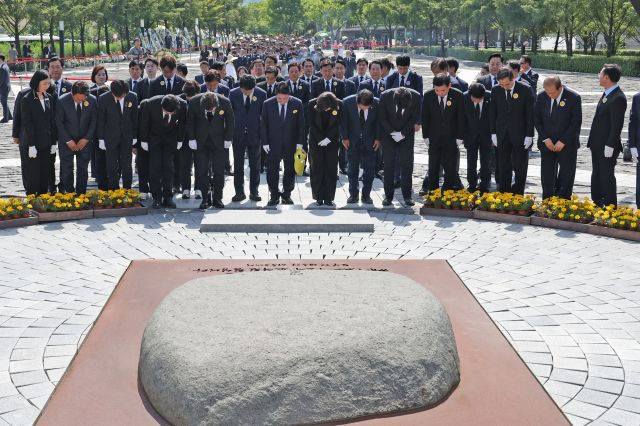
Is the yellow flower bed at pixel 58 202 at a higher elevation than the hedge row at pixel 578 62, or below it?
below

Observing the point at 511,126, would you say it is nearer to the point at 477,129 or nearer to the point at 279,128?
the point at 477,129

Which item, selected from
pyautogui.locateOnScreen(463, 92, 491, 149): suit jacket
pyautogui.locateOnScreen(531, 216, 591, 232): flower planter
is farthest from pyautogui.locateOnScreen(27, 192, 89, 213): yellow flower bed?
pyautogui.locateOnScreen(531, 216, 591, 232): flower planter

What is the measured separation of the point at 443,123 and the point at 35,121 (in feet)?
20.0

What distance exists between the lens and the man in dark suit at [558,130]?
429 inches

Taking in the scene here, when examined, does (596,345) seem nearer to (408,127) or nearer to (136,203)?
(408,127)

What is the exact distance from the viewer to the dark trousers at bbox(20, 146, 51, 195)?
11367 mm

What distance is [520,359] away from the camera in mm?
5852

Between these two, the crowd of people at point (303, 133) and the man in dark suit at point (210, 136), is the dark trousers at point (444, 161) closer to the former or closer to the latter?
the crowd of people at point (303, 133)

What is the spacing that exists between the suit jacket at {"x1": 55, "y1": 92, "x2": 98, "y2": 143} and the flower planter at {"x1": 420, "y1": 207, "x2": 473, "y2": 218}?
201 inches

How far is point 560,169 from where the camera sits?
1116 centimetres

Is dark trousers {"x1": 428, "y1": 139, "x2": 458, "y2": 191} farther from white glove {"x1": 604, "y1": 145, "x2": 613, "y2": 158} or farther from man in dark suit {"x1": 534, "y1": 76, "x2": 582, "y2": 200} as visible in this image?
white glove {"x1": 604, "y1": 145, "x2": 613, "y2": 158}

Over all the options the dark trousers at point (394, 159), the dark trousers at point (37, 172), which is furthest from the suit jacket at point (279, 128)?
the dark trousers at point (37, 172)

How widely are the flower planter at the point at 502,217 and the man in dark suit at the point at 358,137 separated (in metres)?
1.67

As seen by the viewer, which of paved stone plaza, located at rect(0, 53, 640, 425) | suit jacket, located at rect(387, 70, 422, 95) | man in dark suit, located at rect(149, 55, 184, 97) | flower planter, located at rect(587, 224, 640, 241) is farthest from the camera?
suit jacket, located at rect(387, 70, 422, 95)
